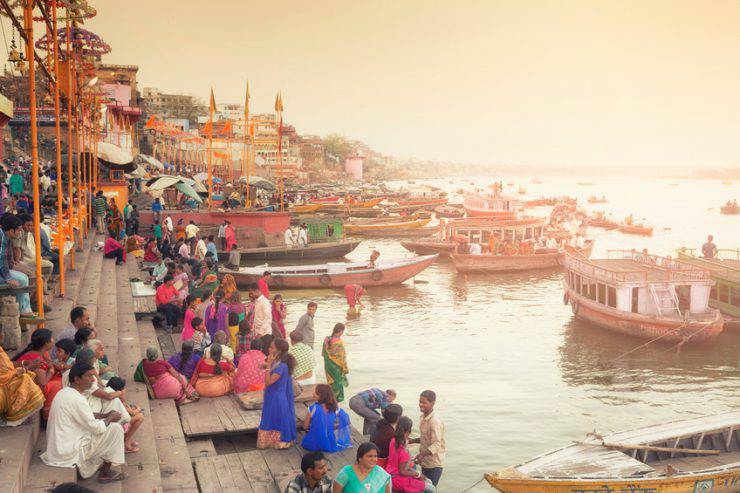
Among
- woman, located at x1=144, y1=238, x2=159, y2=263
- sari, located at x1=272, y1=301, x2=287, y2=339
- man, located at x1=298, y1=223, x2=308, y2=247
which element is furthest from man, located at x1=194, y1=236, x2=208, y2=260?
sari, located at x1=272, y1=301, x2=287, y2=339

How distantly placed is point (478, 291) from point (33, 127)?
2203 cm

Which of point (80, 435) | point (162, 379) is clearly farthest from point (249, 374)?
point (80, 435)

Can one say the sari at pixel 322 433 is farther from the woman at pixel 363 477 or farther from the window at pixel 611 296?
the window at pixel 611 296

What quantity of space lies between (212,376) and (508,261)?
23854 mm

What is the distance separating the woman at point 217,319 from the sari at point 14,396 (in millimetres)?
5725

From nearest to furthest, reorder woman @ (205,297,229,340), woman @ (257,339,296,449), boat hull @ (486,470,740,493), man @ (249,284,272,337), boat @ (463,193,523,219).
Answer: woman @ (257,339,296,449)
boat hull @ (486,470,740,493)
woman @ (205,297,229,340)
man @ (249,284,272,337)
boat @ (463,193,523,219)

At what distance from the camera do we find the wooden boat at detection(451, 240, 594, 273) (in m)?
30.9

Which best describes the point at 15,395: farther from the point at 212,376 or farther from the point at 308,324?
the point at 308,324

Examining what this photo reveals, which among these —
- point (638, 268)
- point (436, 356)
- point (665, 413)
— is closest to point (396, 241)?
point (638, 268)

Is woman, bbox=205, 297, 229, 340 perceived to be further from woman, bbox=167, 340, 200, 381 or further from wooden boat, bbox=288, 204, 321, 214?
wooden boat, bbox=288, 204, 321, 214

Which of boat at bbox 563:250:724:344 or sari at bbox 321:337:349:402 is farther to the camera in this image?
boat at bbox 563:250:724:344

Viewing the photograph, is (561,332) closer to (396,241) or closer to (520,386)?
(520,386)

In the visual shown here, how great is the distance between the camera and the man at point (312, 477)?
576 cm

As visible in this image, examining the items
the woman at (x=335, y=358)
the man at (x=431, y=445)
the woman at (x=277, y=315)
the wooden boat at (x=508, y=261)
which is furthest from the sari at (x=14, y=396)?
the wooden boat at (x=508, y=261)
